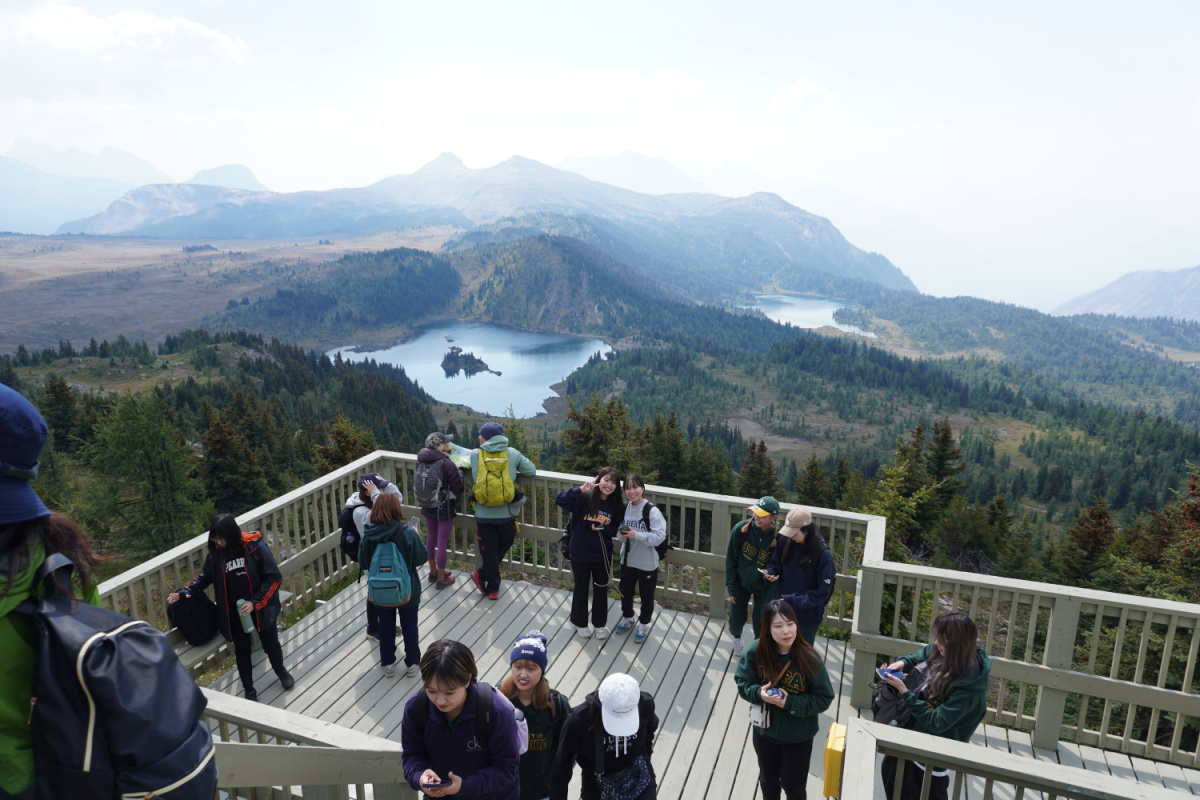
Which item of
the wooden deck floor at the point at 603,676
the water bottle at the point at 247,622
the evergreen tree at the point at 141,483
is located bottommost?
the evergreen tree at the point at 141,483

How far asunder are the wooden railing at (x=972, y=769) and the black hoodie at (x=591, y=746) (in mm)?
1054

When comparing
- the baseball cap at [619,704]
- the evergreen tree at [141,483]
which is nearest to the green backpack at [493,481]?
the baseball cap at [619,704]

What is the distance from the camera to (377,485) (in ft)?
19.0

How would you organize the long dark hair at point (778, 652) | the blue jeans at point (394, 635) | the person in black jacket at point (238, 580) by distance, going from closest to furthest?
the long dark hair at point (778, 652) → the person in black jacket at point (238, 580) → the blue jeans at point (394, 635)

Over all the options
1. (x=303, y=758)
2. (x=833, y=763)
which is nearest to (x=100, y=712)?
(x=303, y=758)

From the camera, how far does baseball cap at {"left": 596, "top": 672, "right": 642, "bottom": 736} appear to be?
120 inches

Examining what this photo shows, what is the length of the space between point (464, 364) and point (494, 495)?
168051 mm

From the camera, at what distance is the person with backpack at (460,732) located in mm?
2773

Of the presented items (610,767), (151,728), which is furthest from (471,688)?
(151,728)

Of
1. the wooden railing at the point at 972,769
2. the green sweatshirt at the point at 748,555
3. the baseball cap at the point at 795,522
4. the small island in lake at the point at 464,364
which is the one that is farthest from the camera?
the small island in lake at the point at 464,364

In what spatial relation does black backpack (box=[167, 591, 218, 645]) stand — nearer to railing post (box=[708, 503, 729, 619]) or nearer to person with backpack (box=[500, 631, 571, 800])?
person with backpack (box=[500, 631, 571, 800])

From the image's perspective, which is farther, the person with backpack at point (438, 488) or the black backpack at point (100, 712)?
the person with backpack at point (438, 488)

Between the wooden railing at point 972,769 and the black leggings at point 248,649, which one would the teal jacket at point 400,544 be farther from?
the wooden railing at point 972,769

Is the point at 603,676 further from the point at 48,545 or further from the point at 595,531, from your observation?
the point at 48,545
